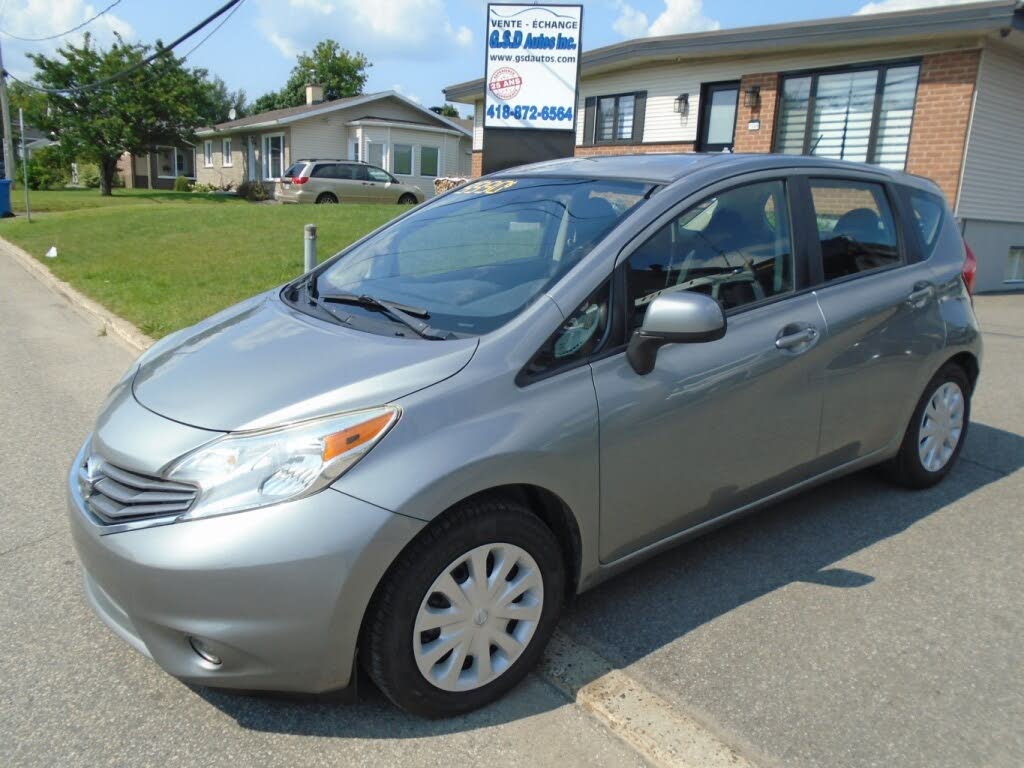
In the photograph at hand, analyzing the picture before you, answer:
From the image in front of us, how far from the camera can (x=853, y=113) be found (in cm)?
1322

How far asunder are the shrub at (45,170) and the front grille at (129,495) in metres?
47.0

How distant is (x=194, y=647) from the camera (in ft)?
7.69

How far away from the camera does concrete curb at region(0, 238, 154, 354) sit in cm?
750

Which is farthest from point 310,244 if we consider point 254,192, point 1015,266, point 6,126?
point 254,192

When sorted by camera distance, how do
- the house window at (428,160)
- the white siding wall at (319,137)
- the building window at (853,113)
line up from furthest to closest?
1. the house window at (428,160)
2. the white siding wall at (319,137)
3. the building window at (853,113)

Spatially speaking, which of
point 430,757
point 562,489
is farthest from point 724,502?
point 430,757

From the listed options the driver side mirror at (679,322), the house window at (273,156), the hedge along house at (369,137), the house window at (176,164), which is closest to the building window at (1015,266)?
the driver side mirror at (679,322)

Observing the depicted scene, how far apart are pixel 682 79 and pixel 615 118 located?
1.90 metres

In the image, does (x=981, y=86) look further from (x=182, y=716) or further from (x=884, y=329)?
(x=182, y=716)

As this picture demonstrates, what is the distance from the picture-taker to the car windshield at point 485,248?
296 cm

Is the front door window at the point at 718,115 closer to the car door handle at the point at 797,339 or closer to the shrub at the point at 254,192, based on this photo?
the car door handle at the point at 797,339

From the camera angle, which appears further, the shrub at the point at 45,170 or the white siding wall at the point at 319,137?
the shrub at the point at 45,170

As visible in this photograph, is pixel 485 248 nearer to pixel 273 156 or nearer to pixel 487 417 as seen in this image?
pixel 487 417

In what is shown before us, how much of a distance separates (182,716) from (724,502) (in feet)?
6.90
